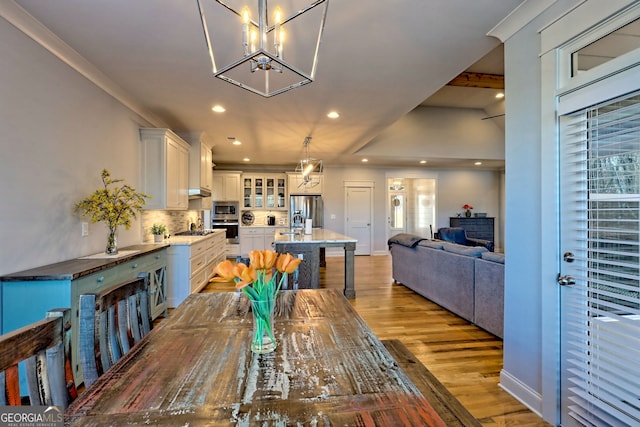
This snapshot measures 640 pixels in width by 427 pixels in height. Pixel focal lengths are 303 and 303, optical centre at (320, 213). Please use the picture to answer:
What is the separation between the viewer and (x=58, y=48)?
2.30 metres

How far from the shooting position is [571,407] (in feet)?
5.27

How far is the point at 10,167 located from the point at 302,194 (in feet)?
20.5

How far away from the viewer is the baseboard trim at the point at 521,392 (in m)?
1.83

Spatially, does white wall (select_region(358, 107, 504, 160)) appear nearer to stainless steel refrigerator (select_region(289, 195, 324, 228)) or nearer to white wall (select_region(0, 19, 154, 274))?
stainless steel refrigerator (select_region(289, 195, 324, 228))

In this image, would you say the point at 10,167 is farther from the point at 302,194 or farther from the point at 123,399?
the point at 302,194

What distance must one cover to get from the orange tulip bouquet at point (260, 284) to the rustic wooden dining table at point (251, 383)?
0.18 feet

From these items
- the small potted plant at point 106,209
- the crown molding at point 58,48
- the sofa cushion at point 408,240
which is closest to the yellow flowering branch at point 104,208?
the small potted plant at point 106,209

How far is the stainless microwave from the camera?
7768 millimetres

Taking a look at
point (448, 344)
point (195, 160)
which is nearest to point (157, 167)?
point (195, 160)

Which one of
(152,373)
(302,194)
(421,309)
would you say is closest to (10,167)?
(152,373)

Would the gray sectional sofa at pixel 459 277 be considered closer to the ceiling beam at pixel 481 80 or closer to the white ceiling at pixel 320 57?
the white ceiling at pixel 320 57

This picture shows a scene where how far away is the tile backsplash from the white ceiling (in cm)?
134

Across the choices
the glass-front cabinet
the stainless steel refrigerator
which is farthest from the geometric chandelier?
the glass-front cabinet

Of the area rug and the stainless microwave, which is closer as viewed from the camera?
the area rug
